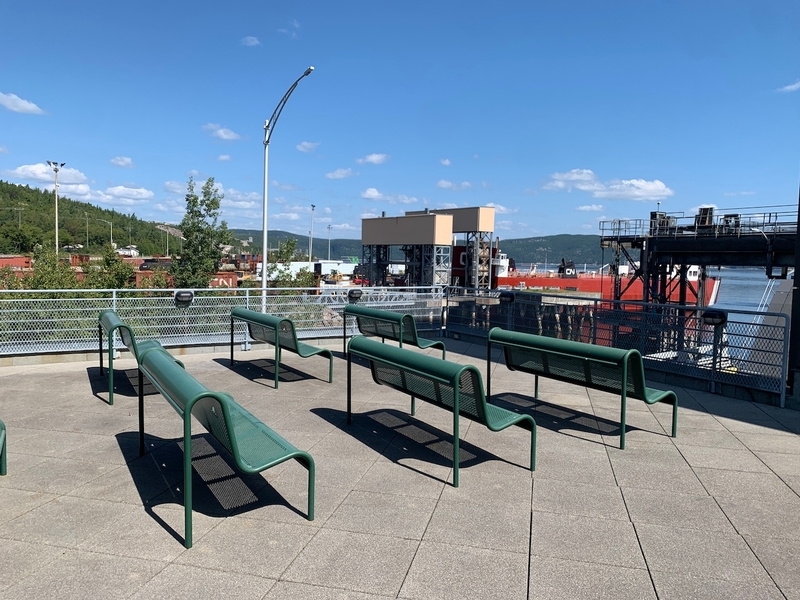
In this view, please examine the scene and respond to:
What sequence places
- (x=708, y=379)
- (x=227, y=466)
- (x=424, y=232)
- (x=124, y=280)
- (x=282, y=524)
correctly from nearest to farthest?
1. (x=282, y=524)
2. (x=227, y=466)
3. (x=708, y=379)
4. (x=124, y=280)
5. (x=424, y=232)

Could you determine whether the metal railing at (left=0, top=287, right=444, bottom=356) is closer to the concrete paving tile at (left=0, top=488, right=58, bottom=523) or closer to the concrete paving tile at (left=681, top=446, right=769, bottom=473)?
the concrete paving tile at (left=0, top=488, right=58, bottom=523)

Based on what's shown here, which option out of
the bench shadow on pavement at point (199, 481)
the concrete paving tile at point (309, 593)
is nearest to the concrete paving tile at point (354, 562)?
the concrete paving tile at point (309, 593)

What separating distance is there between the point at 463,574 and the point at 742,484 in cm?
288

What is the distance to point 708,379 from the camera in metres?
8.16

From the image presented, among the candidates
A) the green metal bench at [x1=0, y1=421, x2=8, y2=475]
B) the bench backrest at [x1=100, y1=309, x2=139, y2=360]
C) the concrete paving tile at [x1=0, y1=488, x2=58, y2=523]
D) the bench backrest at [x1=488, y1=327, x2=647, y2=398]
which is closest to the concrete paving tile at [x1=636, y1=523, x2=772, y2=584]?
the bench backrest at [x1=488, y1=327, x2=647, y2=398]

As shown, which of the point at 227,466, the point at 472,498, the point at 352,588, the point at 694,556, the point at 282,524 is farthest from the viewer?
the point at 227,466

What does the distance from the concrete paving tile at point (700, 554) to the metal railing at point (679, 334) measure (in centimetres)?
424

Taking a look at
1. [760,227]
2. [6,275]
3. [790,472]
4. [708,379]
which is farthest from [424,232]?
[790,472]

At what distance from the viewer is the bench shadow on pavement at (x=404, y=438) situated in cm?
523

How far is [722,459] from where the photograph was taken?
17.7 feet

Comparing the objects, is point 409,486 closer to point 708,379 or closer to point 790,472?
point 790,472

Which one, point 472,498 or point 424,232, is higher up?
point 424,232

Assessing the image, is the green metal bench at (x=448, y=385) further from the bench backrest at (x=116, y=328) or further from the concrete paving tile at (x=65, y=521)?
the bench backrest at (x=116, y=328)

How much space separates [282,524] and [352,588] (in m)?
0.92
